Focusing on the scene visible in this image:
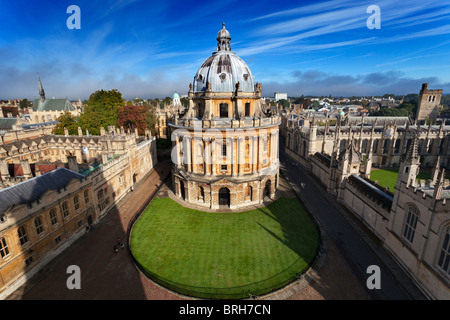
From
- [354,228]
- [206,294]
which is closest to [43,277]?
[206,294]

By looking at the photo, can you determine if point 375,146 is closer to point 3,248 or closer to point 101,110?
point 3,248

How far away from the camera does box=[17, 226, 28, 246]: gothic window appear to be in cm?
1944

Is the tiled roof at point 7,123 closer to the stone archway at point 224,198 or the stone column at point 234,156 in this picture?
the stone archway at point 224,198

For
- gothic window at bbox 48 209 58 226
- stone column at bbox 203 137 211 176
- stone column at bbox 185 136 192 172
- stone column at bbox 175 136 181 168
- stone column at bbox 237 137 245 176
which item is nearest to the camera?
gothic window at bbox 48 209 58 226

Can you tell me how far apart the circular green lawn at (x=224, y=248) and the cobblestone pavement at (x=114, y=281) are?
1018mm

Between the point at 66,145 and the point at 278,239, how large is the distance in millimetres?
49030

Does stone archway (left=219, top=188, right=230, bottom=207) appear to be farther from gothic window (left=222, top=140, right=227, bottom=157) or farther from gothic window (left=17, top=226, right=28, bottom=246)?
gothic window (left=17, top=226, right=28, bottom=246)

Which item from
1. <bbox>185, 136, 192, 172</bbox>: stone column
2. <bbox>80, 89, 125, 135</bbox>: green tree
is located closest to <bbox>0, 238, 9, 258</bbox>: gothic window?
<bbox>185, 136, 192, 172</bbox>: stone column

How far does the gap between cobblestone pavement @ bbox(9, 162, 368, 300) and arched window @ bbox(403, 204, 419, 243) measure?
6142mm

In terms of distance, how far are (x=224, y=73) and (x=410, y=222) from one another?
28.1 metres

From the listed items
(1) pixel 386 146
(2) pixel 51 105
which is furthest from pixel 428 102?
(2) pixel 51 105

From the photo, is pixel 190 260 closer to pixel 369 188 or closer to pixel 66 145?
pixel 369 188

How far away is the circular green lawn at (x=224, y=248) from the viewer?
20.1m
